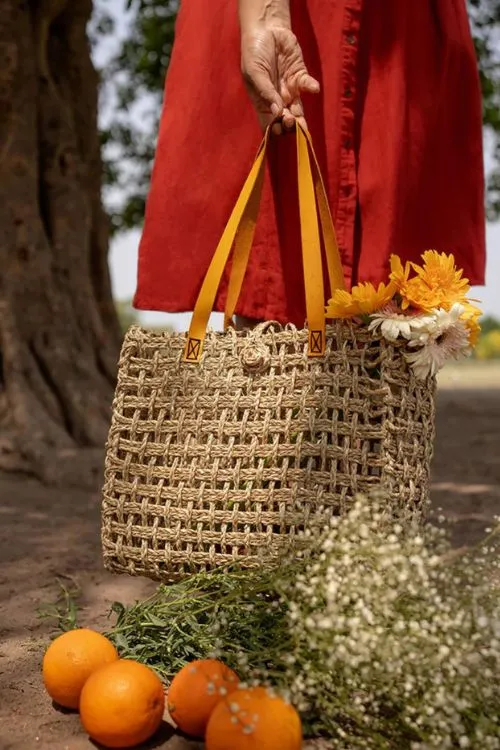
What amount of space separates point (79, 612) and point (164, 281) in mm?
1059

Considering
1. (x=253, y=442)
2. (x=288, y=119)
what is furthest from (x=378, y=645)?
(x=288, y=119)

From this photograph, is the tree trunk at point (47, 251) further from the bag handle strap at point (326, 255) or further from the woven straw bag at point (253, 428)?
the bag handle strap at point (326, 255)

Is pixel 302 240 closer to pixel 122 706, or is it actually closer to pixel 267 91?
pixel 267 91

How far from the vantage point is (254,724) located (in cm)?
172

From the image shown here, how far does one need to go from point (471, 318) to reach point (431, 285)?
0.14 meters

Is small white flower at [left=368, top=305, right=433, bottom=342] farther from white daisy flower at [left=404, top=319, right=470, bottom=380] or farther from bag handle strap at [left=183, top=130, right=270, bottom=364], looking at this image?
bag handle strap at [left=183, top=130, right=270, bottom=364]

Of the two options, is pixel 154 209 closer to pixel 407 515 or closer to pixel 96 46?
pixel 407 515

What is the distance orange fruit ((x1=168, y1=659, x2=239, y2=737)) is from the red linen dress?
1034 mm

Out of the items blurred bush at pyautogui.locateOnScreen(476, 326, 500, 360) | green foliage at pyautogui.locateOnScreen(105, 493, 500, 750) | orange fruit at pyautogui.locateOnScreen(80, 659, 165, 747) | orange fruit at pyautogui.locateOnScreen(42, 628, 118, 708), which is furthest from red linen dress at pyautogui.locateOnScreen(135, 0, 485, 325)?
blurred bush at pyautogui.locateOnScreen(476, 326, 500, 360)

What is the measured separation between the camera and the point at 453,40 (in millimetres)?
2617

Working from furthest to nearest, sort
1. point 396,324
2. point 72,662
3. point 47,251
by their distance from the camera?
point 47,251, point 396,324, point 72,662

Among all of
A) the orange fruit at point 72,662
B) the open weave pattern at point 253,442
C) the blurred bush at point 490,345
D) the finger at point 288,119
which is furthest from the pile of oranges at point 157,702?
the blurred bush at point 490,345

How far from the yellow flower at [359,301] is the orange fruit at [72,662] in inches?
37.4

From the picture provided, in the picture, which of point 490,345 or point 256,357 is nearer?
point 256,357
